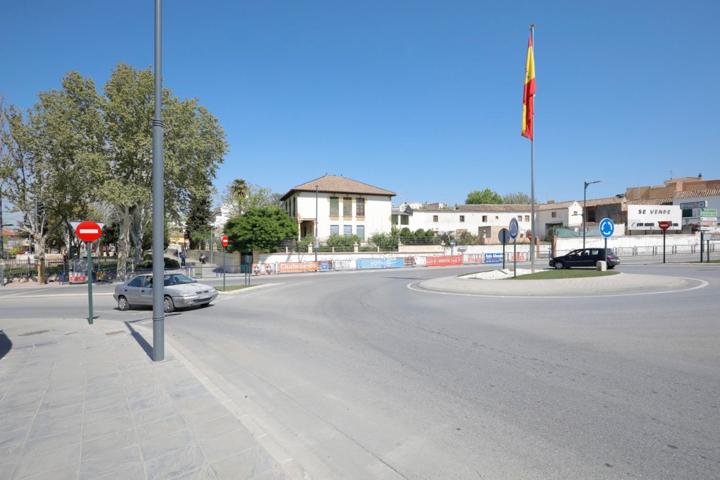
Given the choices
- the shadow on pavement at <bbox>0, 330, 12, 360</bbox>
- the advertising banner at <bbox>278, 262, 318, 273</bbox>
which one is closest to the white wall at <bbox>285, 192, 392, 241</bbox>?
the advertising banner at <bbox>278, 262, 318, 273</bbox>

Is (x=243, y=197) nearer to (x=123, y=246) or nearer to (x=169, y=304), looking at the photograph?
(x=123, y=246)

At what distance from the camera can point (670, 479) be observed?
322 cm

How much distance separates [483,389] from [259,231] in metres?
34.2

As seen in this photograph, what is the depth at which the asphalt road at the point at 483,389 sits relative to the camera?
12.0ft

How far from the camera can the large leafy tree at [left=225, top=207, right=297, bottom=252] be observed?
37.8 m

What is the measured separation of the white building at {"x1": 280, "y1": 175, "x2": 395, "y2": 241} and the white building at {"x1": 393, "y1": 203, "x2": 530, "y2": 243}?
22.4 feet

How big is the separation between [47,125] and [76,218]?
39.3 ft

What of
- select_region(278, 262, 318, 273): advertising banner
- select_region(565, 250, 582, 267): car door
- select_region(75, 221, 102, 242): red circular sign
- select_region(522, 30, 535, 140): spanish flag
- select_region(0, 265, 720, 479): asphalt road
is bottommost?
select_region(278, 262, 318, 273): advertising banner

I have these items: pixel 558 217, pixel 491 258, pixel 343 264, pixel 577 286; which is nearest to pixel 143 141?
pixel 343 264

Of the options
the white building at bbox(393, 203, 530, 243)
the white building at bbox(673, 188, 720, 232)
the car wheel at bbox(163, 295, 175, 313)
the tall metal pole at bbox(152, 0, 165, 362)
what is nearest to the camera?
the tall metal pole at bbox(152, 0, 165, 362)

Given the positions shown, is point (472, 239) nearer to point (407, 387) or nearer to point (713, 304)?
point (713, 304)

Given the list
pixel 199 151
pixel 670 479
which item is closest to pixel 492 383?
pixel 670 479

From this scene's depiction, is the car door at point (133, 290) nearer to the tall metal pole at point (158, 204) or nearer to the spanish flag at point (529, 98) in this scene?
the tall metal pole at point (158, 204)

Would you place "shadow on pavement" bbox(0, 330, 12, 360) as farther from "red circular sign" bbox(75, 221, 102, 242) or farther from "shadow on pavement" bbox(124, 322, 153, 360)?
"red circular sign" bbox(75, 221, 102, 242)
